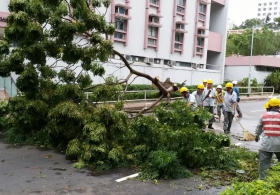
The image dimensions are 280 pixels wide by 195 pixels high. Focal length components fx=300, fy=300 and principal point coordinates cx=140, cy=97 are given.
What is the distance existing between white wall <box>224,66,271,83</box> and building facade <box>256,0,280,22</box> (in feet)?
371

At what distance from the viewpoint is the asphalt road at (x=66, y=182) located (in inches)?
215

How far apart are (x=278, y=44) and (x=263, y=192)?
54.0 meters

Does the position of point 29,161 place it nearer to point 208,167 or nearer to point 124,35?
point 208,167

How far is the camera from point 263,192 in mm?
3281

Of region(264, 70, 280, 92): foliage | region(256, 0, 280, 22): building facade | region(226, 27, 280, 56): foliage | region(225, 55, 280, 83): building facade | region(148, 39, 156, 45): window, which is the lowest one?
region(264, 70, 280, 92): foliage

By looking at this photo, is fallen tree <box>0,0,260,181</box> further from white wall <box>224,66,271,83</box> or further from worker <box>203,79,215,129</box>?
white wall <box>224,66,271,83</box>

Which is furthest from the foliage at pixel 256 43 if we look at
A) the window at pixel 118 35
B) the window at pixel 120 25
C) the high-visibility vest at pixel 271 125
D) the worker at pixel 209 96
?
the high-visibility vest at pixel 271 125

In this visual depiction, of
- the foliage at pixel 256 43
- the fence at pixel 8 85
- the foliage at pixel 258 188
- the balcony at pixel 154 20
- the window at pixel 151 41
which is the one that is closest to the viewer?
the foliage at pixel 258 188

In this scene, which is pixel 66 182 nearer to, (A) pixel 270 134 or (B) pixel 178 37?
(A) pixel 270 134

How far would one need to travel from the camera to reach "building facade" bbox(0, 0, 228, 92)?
20703mm

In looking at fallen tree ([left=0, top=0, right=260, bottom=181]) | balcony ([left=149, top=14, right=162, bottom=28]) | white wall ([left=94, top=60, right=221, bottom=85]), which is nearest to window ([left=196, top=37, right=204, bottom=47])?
white wall ([left=94, top=60, right=221, bottom=85])

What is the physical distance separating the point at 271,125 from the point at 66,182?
13.2 feet

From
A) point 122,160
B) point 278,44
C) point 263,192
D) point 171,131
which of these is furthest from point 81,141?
point 278,44

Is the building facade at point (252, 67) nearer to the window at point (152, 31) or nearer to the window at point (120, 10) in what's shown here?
the window at point (152, 31)
